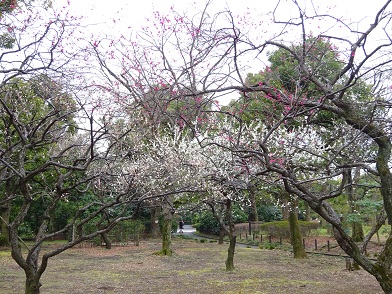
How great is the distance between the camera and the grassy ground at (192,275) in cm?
853

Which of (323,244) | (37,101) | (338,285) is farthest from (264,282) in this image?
(323,244)

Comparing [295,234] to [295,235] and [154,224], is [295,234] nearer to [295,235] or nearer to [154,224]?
[295,235]

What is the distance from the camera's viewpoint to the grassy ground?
8531 mm

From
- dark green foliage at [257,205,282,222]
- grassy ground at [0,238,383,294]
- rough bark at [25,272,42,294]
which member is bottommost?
grassy ground at [0,238,383,294]

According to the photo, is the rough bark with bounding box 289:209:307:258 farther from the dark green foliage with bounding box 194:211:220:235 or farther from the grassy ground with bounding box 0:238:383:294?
the dark green foliage with bounding box 194:211:220:235

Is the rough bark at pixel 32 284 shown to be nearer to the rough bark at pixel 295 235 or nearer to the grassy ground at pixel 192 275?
the grassy ground at pixel 192 275

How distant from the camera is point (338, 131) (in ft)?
34.7

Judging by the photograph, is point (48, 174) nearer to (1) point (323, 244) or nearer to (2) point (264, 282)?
(2) point (264, 282)

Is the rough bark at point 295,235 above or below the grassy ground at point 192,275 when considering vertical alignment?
above

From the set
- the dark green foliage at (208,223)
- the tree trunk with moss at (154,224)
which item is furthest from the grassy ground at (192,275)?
the dark green foliage at (208,223)

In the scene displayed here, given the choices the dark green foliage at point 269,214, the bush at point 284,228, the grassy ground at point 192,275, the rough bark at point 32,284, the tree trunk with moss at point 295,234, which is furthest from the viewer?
the dark green foliage at point 269,214

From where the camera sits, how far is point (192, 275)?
34.7 feet

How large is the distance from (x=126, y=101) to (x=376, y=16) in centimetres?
572

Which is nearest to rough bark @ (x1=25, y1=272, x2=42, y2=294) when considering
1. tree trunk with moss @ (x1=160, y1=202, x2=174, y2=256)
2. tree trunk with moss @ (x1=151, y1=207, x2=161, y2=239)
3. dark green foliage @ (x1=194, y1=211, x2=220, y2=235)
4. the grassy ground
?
the grassy ground
